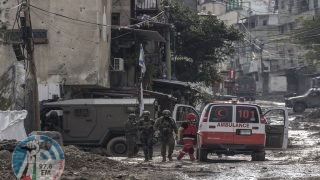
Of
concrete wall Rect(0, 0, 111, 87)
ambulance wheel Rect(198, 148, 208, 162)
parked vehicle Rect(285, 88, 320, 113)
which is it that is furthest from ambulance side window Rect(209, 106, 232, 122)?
parked vehicle Rect(285, 88, 320, 113)

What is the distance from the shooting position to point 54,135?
14508mm

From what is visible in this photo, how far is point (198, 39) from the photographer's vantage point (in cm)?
4312

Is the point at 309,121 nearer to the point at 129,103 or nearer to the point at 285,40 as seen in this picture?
the point at 129,103

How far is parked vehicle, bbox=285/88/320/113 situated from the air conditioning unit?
21.5m

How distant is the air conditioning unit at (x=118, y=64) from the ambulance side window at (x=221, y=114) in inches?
558

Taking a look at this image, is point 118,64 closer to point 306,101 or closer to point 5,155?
point 5,155

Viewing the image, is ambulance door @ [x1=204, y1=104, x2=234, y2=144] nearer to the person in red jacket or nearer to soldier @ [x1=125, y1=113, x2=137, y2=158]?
the person in red jacket

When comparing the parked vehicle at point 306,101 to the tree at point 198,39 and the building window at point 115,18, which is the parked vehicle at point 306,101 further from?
the building window at point 115,18

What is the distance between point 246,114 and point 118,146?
6.92m

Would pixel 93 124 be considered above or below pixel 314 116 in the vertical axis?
above

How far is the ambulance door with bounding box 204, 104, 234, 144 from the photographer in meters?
17.9

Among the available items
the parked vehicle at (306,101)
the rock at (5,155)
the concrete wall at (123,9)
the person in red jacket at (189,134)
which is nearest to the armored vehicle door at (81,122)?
the person in red jacket at (189,134)

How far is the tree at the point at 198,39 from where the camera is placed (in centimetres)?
4306

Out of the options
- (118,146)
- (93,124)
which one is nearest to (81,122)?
(93,124)
